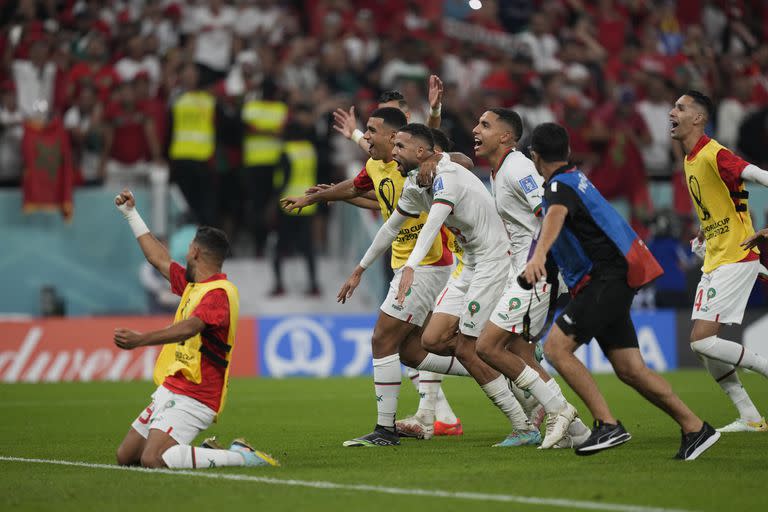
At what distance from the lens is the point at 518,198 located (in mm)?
9641

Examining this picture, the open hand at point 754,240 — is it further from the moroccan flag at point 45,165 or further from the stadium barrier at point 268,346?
the moroccan flag at point 45,165

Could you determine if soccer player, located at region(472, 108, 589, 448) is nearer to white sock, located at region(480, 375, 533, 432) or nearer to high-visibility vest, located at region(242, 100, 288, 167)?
white sock, located at region(480, 375, 533, 432)

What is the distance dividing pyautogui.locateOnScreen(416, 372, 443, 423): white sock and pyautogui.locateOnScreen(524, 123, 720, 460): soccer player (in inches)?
110

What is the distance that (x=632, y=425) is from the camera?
1098 centimetres

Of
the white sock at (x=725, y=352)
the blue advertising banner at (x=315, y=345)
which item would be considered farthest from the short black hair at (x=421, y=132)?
the blue advertising banner at (x=315, y=345)

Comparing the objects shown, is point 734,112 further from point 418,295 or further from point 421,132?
point 421,132

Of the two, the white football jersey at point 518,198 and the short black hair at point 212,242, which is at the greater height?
the white football jersey at point 518,198

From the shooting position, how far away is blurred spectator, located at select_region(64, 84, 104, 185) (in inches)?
747

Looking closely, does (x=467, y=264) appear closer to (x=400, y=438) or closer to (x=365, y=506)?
(x=400, y=438)

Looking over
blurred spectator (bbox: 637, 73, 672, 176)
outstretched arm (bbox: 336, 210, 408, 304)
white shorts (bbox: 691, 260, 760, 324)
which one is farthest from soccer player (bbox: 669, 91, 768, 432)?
blurred spectator (bbox: 637, 73, 672, 176)

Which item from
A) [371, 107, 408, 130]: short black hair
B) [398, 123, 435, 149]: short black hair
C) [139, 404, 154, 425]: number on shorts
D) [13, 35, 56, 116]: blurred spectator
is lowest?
[139, 404, 154, 425]: number on shorts

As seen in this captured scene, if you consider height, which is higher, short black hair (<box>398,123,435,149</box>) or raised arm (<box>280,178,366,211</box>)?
short black hair (<box>398,123,435,149</box>)

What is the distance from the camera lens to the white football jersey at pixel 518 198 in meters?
9.45

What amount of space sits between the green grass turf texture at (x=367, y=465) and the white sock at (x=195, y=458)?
3.3 inches
